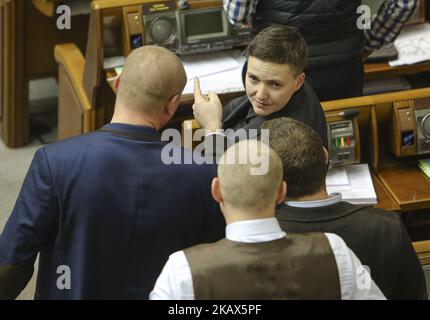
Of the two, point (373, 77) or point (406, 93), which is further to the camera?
point (373, 77)

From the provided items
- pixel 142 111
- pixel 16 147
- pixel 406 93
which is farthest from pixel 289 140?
pixel 16 147

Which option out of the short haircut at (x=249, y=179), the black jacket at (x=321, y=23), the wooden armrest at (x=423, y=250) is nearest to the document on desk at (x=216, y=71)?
the black jacket at (x=321, y=23)

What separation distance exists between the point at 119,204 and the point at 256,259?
18.3 inches

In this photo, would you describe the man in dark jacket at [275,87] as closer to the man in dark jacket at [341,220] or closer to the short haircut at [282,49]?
the short haircut at [282,49]

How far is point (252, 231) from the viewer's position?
72.0 inches

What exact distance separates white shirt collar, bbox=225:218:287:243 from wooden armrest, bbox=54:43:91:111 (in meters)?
2.07

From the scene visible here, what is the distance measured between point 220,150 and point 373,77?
1.66m

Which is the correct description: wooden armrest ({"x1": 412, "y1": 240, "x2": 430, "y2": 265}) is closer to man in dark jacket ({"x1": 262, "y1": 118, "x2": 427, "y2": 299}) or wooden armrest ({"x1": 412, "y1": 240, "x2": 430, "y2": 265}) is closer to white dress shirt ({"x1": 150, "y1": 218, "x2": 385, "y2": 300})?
man in dark jacket ({"x1": 262, "y1": 118, "x2": 427, "y2": 299})

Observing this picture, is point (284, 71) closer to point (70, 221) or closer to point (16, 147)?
point (70, 221)

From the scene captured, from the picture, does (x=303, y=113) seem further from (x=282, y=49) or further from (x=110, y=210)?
(x=110, y=210)

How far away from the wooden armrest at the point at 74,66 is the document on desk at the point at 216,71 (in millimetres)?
492

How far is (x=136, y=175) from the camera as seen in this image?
2123mm

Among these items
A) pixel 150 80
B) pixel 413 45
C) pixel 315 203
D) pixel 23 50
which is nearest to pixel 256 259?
pixel 315 203

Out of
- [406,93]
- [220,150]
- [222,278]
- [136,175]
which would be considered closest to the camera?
[222,278]
